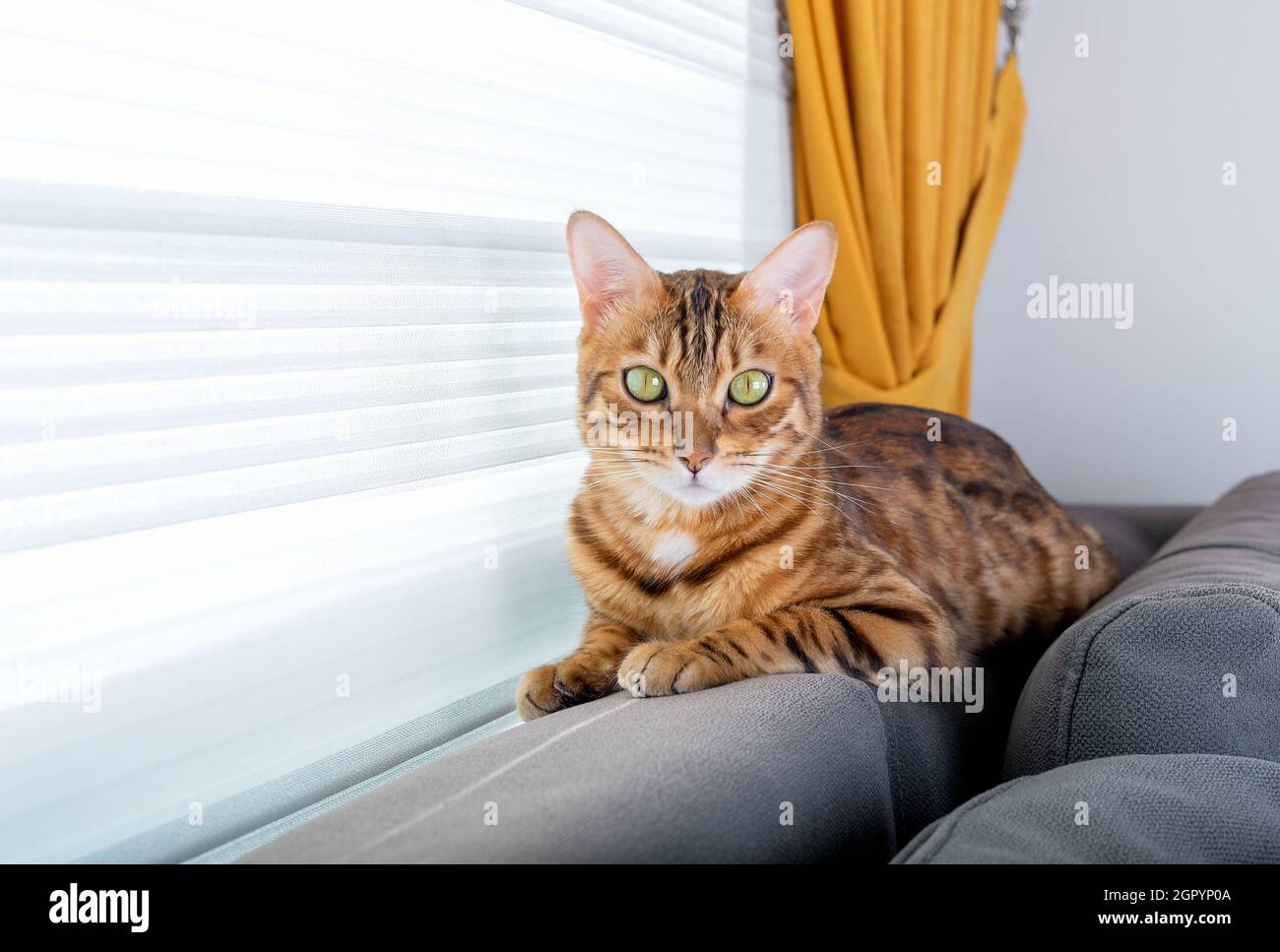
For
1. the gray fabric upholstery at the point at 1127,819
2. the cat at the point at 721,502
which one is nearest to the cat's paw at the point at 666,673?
the cat at the point at 721,502

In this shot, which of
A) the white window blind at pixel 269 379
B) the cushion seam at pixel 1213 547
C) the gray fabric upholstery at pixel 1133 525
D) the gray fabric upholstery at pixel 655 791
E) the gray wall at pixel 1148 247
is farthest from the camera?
the gray wall at pixel 1148 247

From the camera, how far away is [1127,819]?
824 millimetres

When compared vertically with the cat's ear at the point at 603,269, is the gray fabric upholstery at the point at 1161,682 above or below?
below

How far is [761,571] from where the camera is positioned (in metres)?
1.33

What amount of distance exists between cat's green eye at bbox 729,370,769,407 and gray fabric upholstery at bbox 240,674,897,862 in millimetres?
390

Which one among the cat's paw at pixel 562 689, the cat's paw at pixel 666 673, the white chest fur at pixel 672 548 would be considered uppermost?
the white chest fur at pixel 672 548

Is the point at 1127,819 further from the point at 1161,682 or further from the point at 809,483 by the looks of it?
the point at 809,483

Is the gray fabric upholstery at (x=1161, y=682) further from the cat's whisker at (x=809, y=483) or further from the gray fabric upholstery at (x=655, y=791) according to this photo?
the cat's whisker at (x=809, y=483)

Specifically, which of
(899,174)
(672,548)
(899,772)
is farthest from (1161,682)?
(899,174)

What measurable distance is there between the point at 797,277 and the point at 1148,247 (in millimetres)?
1624

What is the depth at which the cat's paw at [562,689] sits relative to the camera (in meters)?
1.25

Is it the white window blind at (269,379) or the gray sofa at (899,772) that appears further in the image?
the white window blind at (269,379)

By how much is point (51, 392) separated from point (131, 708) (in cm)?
32

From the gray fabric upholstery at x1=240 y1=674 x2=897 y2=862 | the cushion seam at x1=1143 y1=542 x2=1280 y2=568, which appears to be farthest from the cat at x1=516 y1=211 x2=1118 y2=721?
the cushion seam at x1=1143 y1=542 x2=1280 y2=568
